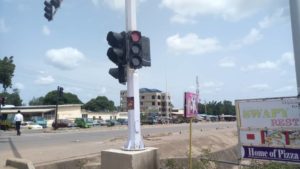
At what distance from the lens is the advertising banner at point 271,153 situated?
6677mm

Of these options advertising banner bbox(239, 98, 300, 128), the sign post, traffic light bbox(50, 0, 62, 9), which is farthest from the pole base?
traffic light bbox(50, 0, 62, 9)

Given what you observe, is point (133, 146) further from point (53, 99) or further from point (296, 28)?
point (53, 99)

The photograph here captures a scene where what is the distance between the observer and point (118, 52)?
865 cm

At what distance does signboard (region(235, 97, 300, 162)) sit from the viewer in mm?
6621

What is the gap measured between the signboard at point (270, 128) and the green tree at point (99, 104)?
13522 cm

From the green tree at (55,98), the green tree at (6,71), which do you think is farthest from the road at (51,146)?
the green tree at (55,98)

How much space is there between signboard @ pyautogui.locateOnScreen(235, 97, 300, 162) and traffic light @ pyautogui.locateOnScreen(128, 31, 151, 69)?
2.48m

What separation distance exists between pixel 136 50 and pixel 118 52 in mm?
417

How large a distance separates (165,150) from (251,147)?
9467mm

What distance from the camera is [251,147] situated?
7270 millimetres

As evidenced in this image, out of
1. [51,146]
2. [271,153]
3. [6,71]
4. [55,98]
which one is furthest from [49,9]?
[55,98]

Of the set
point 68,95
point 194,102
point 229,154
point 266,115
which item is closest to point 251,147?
point 266,115

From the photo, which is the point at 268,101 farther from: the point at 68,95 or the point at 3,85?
the point at 68,95

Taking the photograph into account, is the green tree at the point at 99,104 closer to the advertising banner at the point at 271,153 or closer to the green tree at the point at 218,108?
the green tree at the point at 218,108
